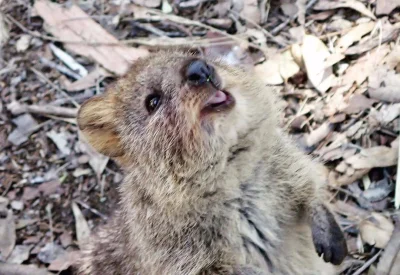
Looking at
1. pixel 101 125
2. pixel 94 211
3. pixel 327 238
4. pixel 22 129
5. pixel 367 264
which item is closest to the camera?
pixel 327 238

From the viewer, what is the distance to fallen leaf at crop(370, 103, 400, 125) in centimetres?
581

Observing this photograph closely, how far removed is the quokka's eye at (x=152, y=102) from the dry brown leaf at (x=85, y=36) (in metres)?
2.34

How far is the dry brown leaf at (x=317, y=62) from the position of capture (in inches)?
249

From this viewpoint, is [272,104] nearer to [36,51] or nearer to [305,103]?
[305,103]

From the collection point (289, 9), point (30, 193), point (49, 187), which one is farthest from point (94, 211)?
point (289, 9)

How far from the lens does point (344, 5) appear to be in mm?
6602

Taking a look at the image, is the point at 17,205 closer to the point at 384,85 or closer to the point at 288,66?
the point at 288,66

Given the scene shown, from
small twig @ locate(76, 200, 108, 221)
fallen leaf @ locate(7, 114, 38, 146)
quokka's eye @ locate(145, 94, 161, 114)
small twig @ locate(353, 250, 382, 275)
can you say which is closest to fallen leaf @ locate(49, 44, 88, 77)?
fallen leaf @ locate(7, 114, 38, 146)

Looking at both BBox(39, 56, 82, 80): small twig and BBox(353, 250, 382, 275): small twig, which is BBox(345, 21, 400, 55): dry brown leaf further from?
BBox(39, 56, 82, 80): small twig

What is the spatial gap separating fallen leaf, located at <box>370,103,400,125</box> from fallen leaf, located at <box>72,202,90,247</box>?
2647 millimetres

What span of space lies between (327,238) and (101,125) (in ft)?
5.59

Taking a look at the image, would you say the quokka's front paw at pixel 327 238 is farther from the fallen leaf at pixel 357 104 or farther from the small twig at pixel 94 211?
the small twig at pixel 94 211

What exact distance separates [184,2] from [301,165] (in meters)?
2.95

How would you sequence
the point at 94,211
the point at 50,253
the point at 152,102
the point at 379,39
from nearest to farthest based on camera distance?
the point at 152,102, the point at 379,39, the point at 50,253, the point at 94,211
